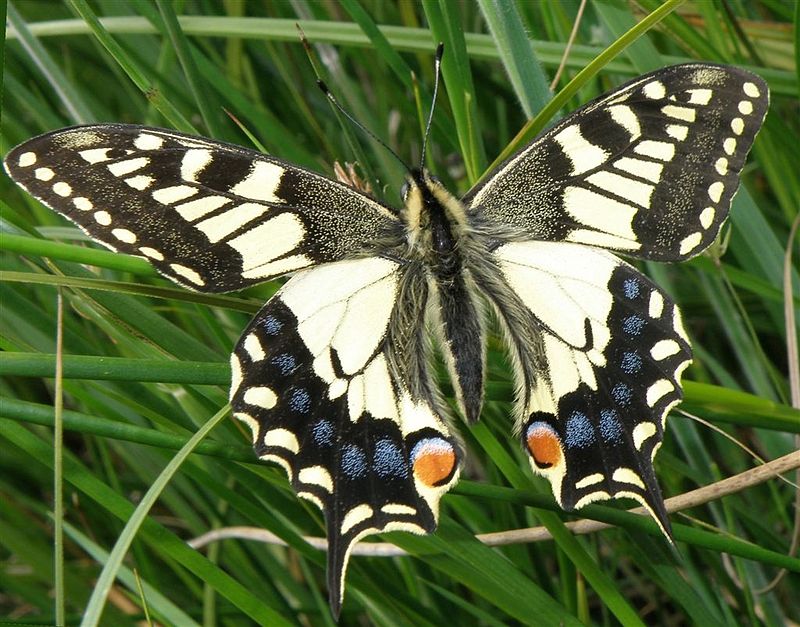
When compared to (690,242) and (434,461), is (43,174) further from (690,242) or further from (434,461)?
(690,242)

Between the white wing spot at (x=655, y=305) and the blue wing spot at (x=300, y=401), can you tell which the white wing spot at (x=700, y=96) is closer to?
the white wing spot at (x=655, y=305)

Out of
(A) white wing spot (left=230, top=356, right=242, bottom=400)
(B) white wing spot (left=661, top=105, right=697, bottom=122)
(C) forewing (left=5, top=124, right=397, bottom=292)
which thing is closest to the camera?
(A) white wing spot (left=230, top=356, right=242, bottom=400)

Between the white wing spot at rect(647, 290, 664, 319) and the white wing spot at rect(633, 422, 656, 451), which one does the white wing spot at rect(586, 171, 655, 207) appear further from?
the white wing spot at rect(633, 422, 656, 451)

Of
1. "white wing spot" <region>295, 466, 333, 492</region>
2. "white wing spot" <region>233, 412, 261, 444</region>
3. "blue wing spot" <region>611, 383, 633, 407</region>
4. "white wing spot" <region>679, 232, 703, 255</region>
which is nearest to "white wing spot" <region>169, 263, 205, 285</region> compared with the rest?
"white wing spot" <region>233, 412, 261, 444</region>

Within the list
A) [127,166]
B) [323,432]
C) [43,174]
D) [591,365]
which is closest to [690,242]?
[591,365]

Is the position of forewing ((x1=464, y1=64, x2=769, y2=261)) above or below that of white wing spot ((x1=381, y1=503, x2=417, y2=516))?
above

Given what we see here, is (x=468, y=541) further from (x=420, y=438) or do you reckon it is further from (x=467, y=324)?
(x=467, y=324)
